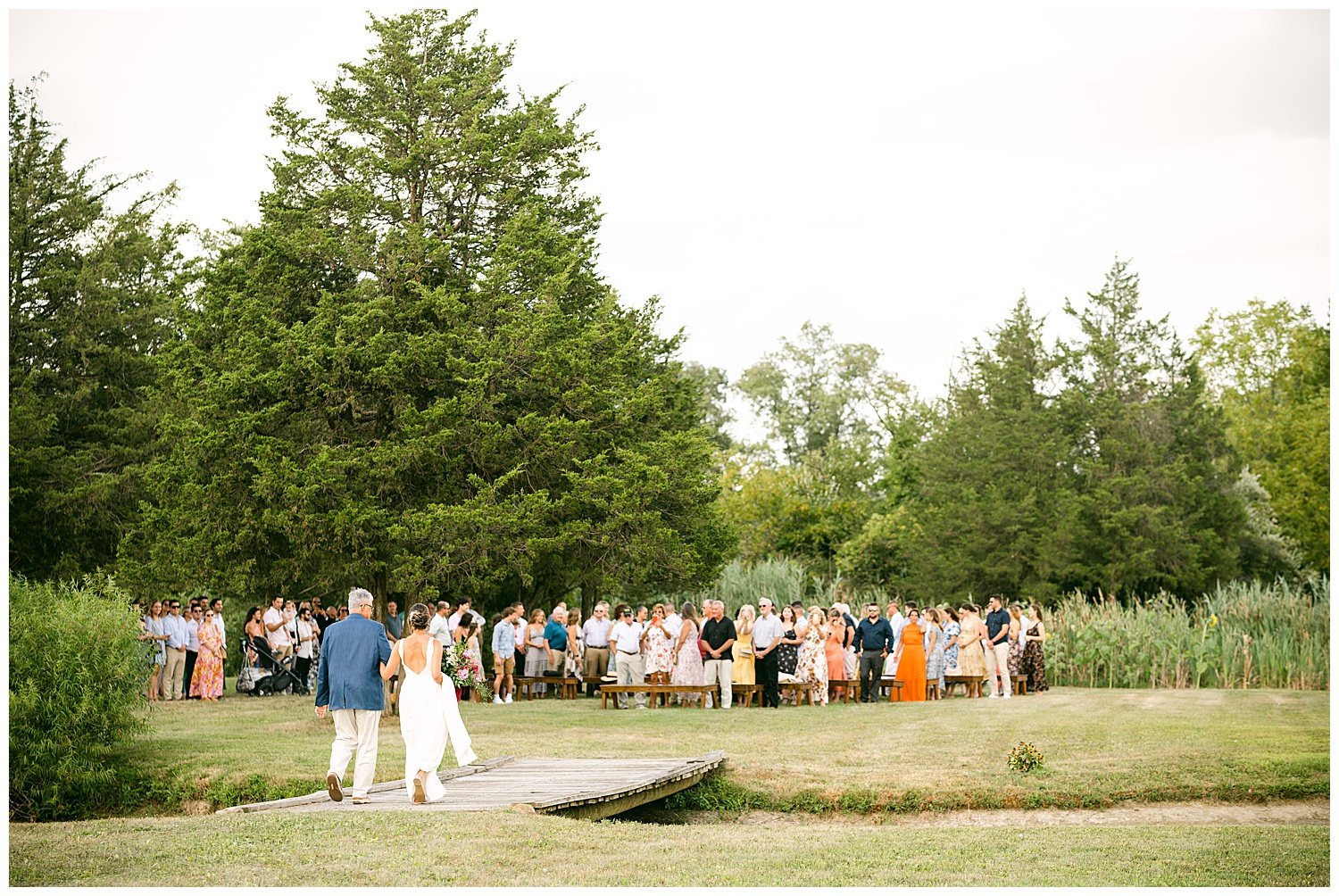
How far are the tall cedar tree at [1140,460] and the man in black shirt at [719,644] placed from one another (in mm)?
20085

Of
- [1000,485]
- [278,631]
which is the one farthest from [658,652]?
[1000,485]

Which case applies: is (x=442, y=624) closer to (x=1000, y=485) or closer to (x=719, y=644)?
(x=719, y=644)

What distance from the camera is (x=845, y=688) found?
23.4 metres

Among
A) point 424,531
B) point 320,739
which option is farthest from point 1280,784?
point 424,531

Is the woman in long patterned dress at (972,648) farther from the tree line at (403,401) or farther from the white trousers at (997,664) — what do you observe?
the tree line at (403,401)

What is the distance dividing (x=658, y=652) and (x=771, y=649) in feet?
5.94

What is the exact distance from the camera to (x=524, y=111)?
2973 centimetres

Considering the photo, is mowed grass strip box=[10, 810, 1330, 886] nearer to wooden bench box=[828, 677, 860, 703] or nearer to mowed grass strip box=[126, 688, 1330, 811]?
mowed grass strip box=[126, 688, 1330, 811]

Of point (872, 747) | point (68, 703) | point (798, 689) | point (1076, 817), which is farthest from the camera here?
point (798, 689)

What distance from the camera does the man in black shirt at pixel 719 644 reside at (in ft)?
69.5

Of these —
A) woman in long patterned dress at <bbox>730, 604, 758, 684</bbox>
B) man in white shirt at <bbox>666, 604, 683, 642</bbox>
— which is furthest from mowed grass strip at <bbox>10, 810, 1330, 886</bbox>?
man in white shirt at <bbox>666, 604, 683, 642</bbox>

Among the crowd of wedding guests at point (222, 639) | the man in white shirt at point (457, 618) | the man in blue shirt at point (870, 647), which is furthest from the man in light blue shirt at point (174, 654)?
the man in blue shirt at point (870, 647)

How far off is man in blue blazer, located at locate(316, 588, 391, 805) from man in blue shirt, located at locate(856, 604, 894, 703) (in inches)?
478

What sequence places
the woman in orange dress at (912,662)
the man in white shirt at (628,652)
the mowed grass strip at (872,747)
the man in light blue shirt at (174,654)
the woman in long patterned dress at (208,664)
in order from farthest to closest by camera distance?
1. the woman in long patterned dress at (208,664)
2. the woman in orange dress at (912,662)
3. the man in light blue shirt at (174,654)
4. the man in white shirt at (628,652)
5. the mowed grass strip at (872,747)
